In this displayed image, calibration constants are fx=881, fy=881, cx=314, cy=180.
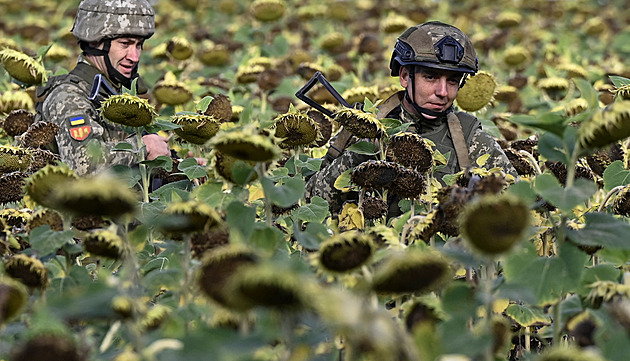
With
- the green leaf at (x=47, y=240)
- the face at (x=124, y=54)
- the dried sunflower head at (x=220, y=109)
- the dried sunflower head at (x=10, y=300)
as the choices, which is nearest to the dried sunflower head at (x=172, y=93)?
the face at (x=124, y=54)

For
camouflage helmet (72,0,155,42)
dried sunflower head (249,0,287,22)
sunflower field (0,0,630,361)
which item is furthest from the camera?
dried sunflower head (249,0,287,22)

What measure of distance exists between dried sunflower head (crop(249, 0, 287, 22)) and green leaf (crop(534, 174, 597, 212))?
6695mm

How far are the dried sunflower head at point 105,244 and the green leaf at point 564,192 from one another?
1053 mm

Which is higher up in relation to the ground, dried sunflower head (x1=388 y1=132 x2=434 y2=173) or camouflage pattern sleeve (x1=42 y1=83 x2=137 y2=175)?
dried sunflower head (x1=388 y1=132 x2=434 y2=173)

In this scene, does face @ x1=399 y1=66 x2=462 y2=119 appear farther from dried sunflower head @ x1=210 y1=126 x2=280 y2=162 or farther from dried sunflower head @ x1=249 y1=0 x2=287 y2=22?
dried sunflower head @ x1=249 y1=0 x2=287 y2=22

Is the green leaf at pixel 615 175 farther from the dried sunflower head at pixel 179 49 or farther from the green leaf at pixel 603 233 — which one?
the dried sunflower head at pixel 179 49

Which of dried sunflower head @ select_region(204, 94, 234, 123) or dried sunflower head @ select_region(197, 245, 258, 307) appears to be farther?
dried sunflower head @ select_region(204, 94, 234, 123)

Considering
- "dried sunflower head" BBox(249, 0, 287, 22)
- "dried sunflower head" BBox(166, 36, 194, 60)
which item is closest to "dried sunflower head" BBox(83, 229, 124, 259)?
"dried sunflower head" BBox(166, 36, 194, 60)

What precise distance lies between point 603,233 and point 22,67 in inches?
131

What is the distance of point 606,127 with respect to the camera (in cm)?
212

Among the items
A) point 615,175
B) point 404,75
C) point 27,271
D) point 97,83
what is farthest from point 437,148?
point 27,271

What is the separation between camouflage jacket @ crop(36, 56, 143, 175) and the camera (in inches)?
175

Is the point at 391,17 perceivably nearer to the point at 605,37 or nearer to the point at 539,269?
the point at 605,37

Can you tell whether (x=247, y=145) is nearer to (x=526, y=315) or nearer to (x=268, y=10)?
(x=526, y=315)
